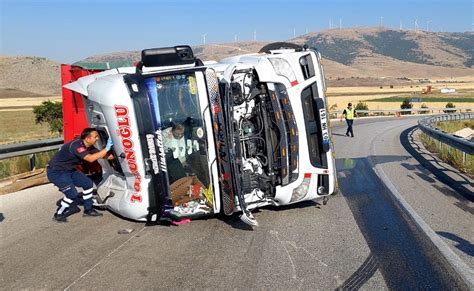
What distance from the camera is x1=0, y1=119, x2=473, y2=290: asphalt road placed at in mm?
4836

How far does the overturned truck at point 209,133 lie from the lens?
657 centimetres

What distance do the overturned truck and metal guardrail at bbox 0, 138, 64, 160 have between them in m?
4.18

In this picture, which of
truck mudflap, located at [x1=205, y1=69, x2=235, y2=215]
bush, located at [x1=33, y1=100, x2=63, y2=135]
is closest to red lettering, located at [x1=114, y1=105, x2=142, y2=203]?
truck mudflap, located at [x1=205, y1=69, x2=235, y2=215]

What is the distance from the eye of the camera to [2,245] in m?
6.16

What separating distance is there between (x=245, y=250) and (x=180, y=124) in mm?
Result: 1864

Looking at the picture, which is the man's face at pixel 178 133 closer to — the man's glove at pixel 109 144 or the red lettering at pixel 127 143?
the red lettering at pixel 127 143

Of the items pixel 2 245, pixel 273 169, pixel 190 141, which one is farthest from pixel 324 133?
pixel 2 245

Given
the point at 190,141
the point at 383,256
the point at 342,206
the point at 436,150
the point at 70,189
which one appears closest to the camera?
the point at 383,256

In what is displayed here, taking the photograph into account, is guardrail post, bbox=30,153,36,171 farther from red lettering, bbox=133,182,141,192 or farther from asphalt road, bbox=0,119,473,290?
red lettering, bbox=133,182,141,192

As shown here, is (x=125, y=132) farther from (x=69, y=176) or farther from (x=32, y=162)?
(x=32, y=162)

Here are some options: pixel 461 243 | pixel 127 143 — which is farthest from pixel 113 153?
pixel 461 243

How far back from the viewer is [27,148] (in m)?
11.6

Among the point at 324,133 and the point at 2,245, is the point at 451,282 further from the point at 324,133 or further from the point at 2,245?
the point at 2,245

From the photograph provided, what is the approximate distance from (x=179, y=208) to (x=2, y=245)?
2128 mm
